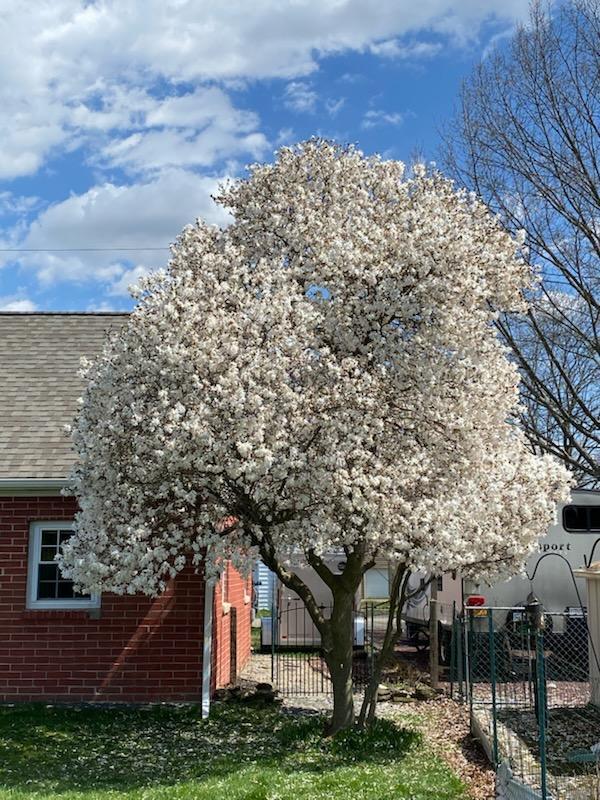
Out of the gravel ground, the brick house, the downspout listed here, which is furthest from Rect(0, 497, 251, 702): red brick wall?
the gravel ground

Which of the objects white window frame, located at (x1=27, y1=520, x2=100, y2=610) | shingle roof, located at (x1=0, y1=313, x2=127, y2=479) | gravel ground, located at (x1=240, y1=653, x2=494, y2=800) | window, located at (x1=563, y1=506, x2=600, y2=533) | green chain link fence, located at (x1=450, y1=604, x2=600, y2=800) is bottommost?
gravel ground, located at (x1=240, y1=653, x2=494, y2=800)

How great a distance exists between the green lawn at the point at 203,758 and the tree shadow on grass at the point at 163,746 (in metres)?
0.01

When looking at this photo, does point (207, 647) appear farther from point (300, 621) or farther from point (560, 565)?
point (300, 621)

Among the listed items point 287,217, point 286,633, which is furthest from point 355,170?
point 286,633

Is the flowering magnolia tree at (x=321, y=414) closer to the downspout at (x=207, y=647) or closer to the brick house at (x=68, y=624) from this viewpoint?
the downspout at (x=207, y=647)

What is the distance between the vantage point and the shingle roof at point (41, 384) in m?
13.3

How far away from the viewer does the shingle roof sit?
13.3 meters

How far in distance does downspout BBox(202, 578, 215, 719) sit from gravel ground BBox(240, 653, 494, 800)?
1.43m

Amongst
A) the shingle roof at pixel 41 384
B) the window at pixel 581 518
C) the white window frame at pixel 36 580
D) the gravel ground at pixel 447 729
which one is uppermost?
the shingle roof at pixel 41 384

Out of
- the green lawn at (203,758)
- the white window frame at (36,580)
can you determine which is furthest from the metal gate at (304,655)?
the white window frame at (36,580)

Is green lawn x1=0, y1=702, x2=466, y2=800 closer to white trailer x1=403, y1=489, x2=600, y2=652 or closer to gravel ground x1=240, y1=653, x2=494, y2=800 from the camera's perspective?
gravel ground x1=240, y1=653, x2=494, y2=800

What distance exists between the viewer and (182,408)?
885 centimetres

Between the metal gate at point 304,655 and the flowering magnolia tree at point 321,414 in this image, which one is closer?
the flowering magnolia tree at point 321,414

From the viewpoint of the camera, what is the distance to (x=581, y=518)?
1505 cm
